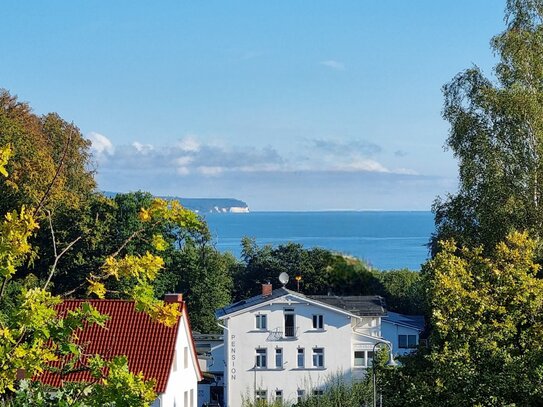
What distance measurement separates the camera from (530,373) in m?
18.8

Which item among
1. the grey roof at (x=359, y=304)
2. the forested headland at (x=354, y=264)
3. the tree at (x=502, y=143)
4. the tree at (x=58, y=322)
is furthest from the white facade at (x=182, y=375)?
the tree at (x=58, y=322)

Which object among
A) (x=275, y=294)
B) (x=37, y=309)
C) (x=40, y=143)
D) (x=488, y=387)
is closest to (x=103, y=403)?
(x=37, y=309)

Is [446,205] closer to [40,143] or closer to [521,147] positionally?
[521,147]

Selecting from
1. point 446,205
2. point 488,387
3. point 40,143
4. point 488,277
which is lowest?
point 488,387

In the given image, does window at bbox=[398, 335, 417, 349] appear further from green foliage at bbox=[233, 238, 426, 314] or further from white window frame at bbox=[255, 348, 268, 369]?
green foliage at bbox=[233, 238, 426, 314]

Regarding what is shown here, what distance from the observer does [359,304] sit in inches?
2148

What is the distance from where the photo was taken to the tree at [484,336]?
19000 millimetres

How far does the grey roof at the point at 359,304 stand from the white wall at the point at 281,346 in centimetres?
207

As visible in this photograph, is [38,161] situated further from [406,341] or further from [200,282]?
[406,341]

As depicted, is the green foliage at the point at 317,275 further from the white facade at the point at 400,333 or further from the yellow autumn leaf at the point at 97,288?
the yellow autumn leaf at the point at 97,288

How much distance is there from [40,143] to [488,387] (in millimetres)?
43271

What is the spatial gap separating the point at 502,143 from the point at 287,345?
17.0 m

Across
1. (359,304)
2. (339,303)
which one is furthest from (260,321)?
(359,304)

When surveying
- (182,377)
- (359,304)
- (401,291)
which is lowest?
(182,377)
